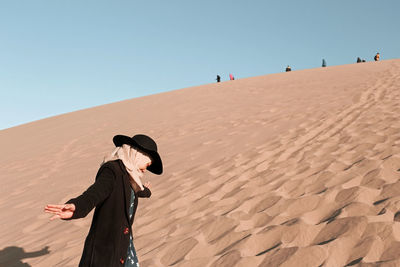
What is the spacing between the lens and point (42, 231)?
487 centimetres

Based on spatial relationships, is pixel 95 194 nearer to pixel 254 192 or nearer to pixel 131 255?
pixel 131 255

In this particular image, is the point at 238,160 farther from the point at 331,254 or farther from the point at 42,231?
the point at 331,254

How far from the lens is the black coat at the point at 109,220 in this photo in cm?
199

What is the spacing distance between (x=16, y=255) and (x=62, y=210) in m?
2.98

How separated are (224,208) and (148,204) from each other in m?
1.36

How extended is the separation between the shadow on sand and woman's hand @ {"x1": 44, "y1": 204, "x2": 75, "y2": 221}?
2603 mm

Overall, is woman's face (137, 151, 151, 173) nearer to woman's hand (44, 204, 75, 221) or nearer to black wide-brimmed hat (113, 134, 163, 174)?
black wide-brimmed hat (113, 134, 163, 174)

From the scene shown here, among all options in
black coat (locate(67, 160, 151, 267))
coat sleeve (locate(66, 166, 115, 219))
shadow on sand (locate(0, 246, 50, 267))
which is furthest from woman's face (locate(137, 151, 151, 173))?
shadow on sand (locate(0, 246, 50, 267))

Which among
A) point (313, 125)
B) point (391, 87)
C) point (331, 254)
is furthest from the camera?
point (391, 87)

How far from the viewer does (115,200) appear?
205 centimetres

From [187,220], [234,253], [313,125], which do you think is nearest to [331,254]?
[234,253]

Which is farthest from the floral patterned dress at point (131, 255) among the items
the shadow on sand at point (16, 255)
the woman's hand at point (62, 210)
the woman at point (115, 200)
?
the shadow on sand at point (16, 255)

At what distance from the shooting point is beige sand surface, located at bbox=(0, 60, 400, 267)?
112 inches

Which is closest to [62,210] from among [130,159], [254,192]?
[130,159]
